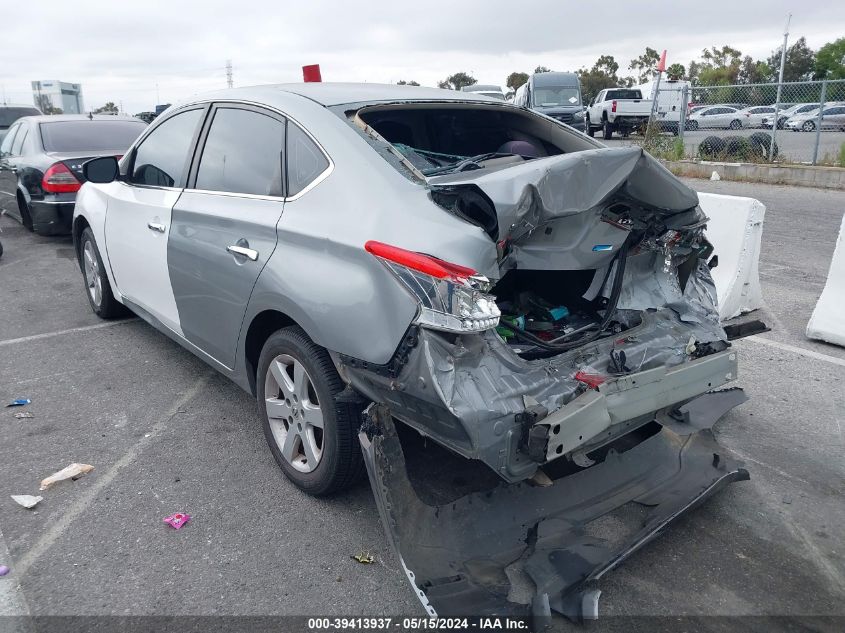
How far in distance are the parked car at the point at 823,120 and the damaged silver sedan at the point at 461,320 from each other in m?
14.8

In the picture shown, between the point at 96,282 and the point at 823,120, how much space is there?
1564 centimetres

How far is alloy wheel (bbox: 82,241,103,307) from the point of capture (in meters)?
5.60

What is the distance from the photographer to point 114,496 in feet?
11.1

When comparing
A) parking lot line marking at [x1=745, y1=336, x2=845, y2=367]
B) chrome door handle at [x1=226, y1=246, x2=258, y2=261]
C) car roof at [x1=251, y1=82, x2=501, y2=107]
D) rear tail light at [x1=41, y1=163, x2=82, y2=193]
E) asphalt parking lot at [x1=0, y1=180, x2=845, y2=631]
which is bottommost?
parking lot line marking at [x1=745, y1=336, x2=845, y2=367]

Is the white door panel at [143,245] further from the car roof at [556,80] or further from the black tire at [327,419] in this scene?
the car roof at [556,80]

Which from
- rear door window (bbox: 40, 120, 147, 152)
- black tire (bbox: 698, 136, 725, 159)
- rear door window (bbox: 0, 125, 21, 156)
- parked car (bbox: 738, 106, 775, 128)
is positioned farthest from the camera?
parked car (bbox: 738, 106, 775, 128)

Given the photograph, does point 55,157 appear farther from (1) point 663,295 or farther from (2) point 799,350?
(2) point 799,350

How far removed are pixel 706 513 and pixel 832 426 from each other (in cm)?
136

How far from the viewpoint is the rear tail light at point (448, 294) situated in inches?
96.3

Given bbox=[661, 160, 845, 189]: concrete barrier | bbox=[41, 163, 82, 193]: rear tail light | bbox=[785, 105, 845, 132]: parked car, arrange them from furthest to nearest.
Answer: bbox=[785, 105, 845, 132]: parked car, bbox=[661, 160, 845, 189]: concrete barrier, bbox=[41, 163, 82, 193]: rear tail light

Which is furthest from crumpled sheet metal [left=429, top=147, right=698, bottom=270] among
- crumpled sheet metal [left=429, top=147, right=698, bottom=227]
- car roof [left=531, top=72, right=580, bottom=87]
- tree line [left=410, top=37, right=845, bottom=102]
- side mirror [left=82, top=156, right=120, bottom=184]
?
tree line [left=410, top=37, right=845, bottom=102]

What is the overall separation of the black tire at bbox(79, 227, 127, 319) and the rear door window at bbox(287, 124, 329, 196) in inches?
111

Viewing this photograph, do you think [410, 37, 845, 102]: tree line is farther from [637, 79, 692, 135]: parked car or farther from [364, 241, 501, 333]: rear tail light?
[364, 241, 501, 333]: rear tail light

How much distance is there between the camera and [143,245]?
4.44 m
